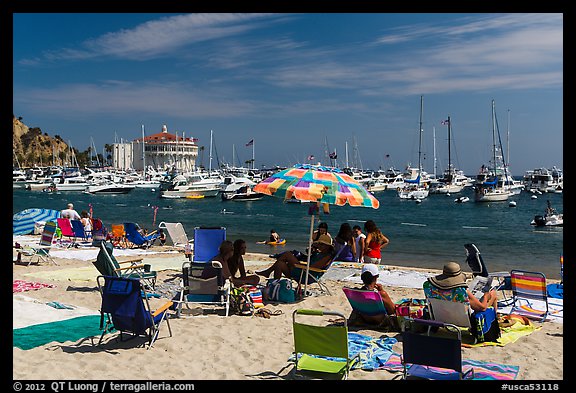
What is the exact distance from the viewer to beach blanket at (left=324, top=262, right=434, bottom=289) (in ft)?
36.0

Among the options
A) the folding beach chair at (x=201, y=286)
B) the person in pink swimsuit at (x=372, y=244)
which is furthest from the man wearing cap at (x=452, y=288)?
the person in pink swimsuit at (x=372, y=244)

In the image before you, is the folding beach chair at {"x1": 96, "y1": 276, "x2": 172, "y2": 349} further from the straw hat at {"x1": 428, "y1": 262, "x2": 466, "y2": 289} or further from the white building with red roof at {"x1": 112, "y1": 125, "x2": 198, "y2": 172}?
the white building with red roof at {"x1": 112, "y1": 125, "x2": 198, "y2": 172}

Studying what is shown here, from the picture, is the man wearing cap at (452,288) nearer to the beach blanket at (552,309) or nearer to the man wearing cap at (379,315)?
the man wearing cap at (379,315)

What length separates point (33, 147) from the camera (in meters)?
162

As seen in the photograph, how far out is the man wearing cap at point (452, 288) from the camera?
662 centimetres

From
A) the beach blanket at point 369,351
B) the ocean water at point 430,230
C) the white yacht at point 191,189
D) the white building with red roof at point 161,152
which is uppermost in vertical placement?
the white building with red roof at point 161,152

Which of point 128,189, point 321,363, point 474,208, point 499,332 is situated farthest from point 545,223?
point 128,189

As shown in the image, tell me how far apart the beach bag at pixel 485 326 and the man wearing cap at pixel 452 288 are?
0.14 m

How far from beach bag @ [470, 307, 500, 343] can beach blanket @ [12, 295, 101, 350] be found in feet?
15.8

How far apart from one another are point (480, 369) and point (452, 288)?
1036 mm

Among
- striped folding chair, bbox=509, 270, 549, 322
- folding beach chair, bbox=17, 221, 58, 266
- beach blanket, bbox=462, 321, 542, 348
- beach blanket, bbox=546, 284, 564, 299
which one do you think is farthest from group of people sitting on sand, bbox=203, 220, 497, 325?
folding beach chair, bbox=17, 221, 58, 266

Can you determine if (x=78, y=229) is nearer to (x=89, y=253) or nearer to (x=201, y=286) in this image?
(x=89, y=253)

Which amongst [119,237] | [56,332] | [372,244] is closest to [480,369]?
[56,332]
